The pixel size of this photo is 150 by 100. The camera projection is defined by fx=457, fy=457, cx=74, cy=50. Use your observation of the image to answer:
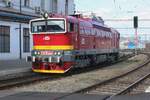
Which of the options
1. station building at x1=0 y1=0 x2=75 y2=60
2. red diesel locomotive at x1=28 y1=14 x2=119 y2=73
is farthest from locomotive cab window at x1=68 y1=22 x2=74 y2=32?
station building at x1=0 y1=0 x2=75 y2=60

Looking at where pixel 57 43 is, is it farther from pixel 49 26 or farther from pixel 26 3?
pixel 26 3

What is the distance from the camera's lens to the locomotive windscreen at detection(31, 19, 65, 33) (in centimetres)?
2556

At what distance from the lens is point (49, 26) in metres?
26.0

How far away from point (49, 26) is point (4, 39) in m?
15.7

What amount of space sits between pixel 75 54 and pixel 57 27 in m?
1.91

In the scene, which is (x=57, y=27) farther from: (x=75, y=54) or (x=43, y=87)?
(x=43, y=87)

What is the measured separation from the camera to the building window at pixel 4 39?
4022 centimetres

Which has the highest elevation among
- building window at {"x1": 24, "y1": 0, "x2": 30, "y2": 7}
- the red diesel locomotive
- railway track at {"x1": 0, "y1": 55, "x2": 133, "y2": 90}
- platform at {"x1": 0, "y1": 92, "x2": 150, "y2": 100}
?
building window at {"x1": 24, "y1": 0, "x2": 30, "y2": 7}

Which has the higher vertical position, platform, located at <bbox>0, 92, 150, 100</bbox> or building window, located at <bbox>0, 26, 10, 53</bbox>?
→ building window, located at <bbox>0, 26, 10, 53</bbox>

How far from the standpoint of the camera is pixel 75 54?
2627 cm

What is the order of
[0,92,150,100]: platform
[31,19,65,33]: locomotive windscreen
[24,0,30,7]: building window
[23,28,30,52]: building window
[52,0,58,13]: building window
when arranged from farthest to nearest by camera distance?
[52,0,58,13]: building window < [24,0,30,7]: building window < [23,28,30,52]: building window < [31,19,65,33]: locomotive windscreen < [0,92,150,100]: platform

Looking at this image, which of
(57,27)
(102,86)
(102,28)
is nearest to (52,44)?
(57,27)

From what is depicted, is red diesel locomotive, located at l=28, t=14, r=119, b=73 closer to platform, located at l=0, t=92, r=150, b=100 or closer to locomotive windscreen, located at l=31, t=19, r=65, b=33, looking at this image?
locomotive windscreen, located at l=31, t=19, r=65, b=33

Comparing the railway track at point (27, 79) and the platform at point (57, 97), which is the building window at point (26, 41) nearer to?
the railway track at point (27, 79)
